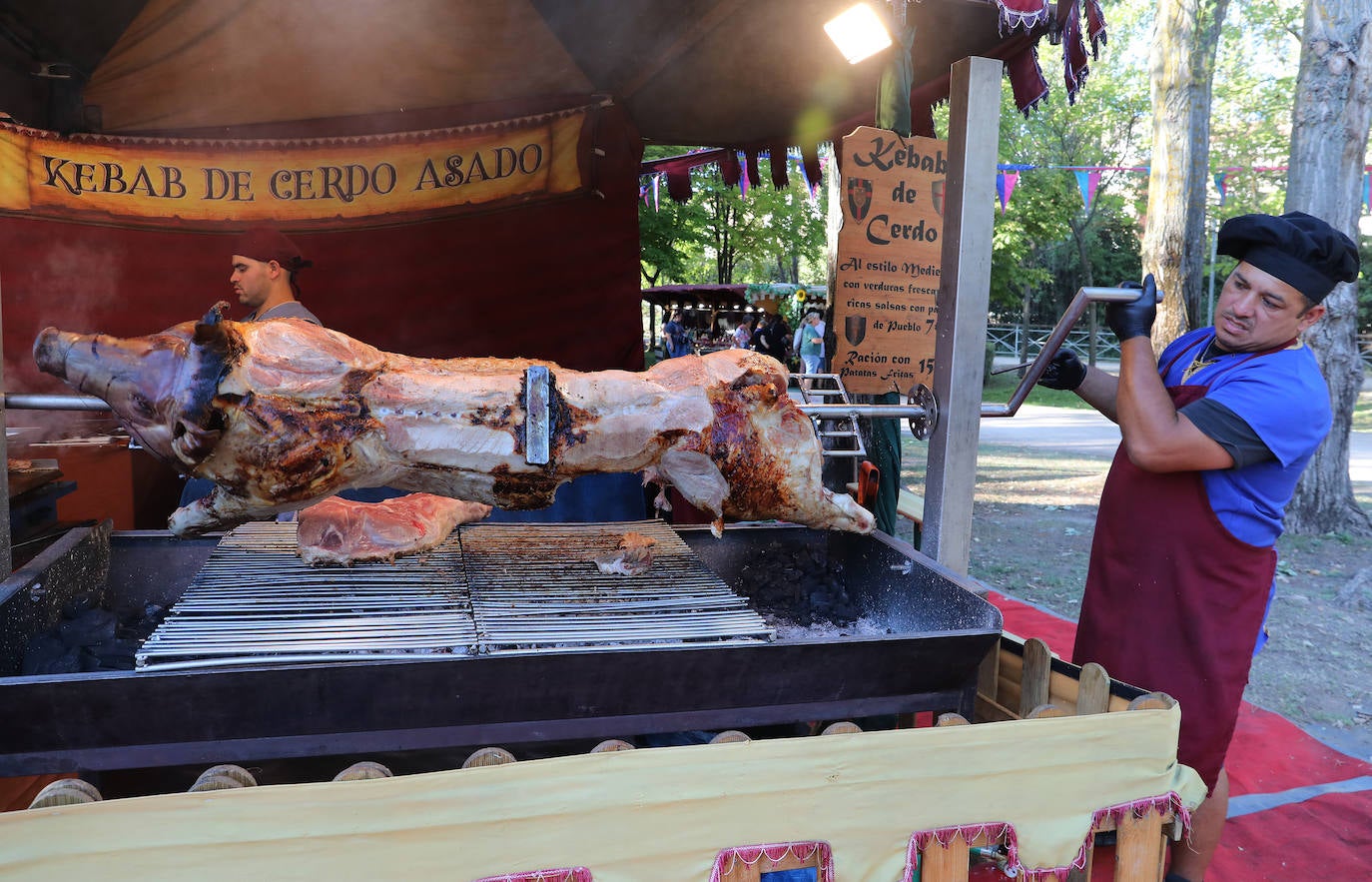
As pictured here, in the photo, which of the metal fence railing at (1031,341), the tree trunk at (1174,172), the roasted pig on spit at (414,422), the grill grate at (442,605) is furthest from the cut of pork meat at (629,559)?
the metal fence railing at (1031,341)

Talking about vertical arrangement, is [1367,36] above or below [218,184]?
above

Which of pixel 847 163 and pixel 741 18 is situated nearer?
pixel 741 18

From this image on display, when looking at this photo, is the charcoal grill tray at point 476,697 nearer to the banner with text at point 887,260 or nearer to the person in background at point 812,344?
the banner with text at point 887,260

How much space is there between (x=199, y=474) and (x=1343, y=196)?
858 cm

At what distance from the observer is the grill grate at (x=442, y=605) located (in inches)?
78.0

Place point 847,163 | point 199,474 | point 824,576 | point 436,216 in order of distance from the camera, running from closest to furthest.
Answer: point 199,474, point 824,576, point 847,163, point 436,216

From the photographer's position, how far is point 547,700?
79.3 inches

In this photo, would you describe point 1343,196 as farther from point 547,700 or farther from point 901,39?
point 547,700

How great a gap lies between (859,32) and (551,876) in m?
2.82

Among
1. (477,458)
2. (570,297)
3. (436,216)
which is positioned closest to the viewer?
(477,458)

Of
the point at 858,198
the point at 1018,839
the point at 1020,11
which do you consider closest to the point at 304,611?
the point at 1018,839

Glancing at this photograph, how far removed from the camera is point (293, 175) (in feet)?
16.7

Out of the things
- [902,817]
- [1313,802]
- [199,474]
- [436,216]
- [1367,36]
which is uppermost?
[1367,36]

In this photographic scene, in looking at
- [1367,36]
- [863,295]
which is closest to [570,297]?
[863,295]
